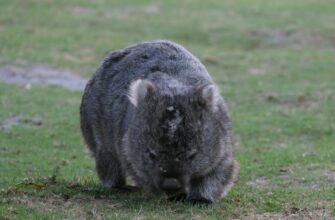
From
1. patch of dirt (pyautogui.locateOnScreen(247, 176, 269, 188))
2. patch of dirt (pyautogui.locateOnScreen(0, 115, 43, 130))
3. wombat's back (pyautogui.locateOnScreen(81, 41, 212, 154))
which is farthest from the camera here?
patch of dirt (pyautogui.locateOnScreen(0, 115, 43, 130))

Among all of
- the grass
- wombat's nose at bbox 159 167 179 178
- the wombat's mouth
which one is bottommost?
the grass

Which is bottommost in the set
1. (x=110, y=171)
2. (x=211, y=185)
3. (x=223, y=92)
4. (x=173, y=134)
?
(x=223, y=92)

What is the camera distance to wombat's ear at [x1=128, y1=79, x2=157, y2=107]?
802 cm

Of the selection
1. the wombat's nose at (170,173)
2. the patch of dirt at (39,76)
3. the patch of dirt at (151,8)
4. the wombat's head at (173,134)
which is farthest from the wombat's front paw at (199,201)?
the patch of dirt at (151,8)

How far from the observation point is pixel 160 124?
7715mm

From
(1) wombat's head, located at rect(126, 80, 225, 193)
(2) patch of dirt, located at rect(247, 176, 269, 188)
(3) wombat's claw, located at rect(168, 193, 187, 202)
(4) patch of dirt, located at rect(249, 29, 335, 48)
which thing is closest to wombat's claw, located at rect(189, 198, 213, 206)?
(3) wombat's claw, located at rect(168, 193, 187, 202)

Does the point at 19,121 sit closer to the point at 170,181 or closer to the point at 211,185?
the point at 211,185

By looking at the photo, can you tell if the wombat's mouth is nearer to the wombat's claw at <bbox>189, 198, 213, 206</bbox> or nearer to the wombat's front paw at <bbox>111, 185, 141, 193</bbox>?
the wombat's claw at <bbox>189, 198, 213, 206</bbox>

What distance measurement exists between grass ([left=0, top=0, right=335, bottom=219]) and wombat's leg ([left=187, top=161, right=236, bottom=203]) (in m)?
A: 0.18

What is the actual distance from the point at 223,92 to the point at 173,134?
992cm

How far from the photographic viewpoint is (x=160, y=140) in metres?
7.66

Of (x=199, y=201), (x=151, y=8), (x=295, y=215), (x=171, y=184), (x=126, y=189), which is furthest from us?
(x=151, y=8)

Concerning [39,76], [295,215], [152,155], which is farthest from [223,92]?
[152,155]

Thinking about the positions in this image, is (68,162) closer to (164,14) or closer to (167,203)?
(167,203)
